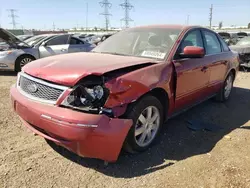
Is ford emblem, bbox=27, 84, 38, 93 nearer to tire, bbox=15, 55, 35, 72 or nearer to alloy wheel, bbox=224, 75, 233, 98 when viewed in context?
alloy wheel, bbox=224, 75, 233, 98

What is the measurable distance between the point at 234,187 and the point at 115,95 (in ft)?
5.08

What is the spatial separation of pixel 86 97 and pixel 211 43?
10.4ft

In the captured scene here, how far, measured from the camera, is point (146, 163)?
2967 millimetres

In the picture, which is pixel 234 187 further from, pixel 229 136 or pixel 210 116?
pixel 210 116

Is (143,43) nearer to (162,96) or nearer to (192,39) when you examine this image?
(192,39)

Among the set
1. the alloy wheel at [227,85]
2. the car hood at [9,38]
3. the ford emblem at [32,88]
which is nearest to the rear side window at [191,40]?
the alloy wheel at [227,85]

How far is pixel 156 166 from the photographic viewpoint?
2.92 metres

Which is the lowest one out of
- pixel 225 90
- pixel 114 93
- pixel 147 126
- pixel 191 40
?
pixel 225 90

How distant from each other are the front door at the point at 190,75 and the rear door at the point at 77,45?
625 cm

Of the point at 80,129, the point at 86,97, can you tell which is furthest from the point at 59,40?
the point at 80,129

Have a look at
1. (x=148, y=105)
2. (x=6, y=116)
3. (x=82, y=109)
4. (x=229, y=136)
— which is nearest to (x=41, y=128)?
(x=82, y=109)

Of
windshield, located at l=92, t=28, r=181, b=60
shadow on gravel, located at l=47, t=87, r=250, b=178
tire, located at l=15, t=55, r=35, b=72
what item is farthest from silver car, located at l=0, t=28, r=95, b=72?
shadow on gravel, located at l=47, t=87, r=250, b=178

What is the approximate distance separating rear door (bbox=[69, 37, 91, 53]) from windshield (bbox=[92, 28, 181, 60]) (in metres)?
5.61

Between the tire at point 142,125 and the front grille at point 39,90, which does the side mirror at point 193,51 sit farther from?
the front grille at point 39,90
